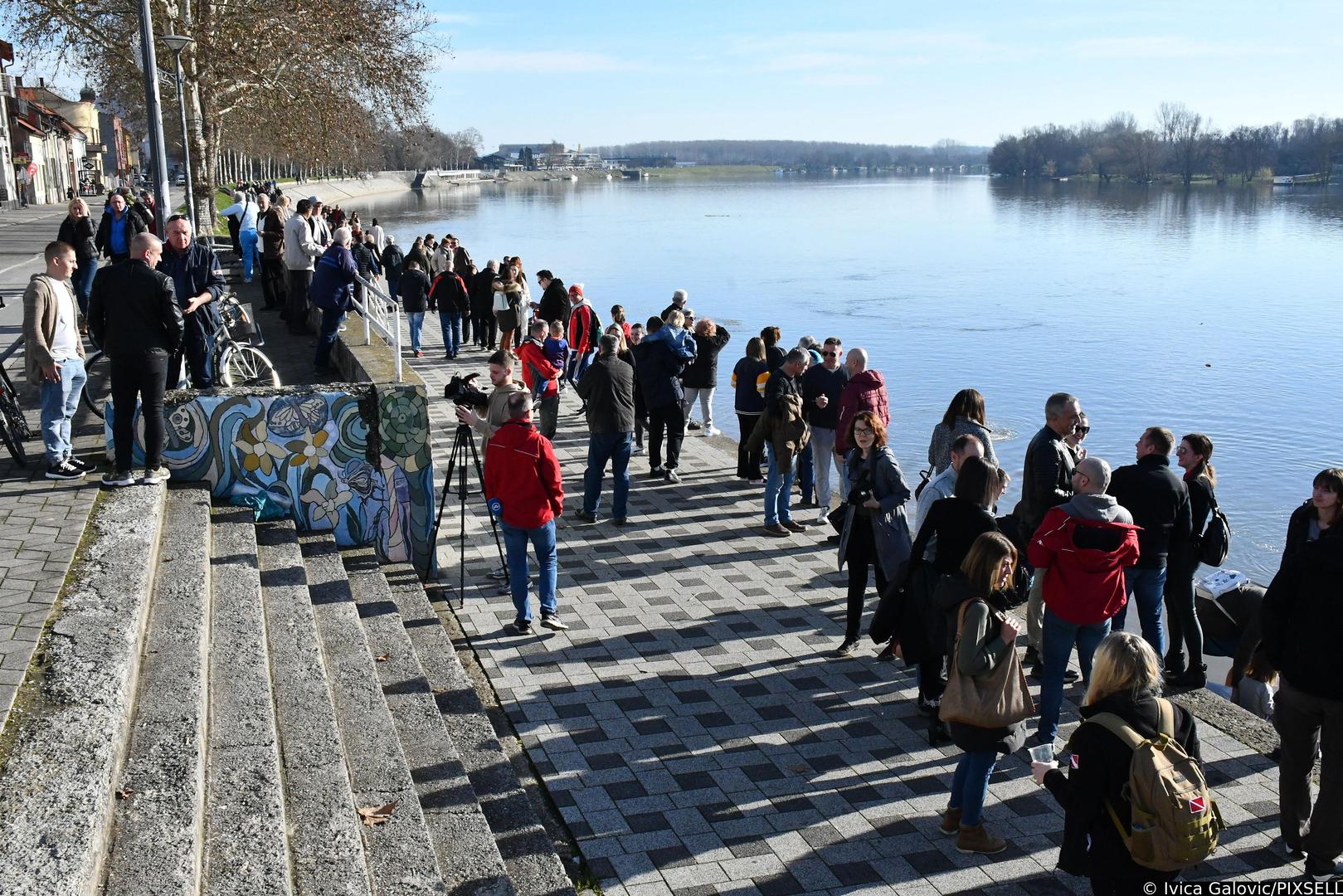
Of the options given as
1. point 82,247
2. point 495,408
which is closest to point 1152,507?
point 495,408

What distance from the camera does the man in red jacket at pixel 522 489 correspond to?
25.4ft

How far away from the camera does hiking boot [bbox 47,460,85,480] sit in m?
7.80

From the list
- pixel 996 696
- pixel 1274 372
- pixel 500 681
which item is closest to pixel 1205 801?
pixel 996 696

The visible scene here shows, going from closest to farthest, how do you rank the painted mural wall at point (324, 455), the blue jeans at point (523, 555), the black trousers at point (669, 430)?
1. the blue jeans at point (523, 555)
2. the painted mural wall at point (324, 455)
3. the black trousers at point (669, 430)

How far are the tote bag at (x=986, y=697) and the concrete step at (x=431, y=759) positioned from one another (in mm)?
2005

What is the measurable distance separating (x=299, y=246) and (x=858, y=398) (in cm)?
853

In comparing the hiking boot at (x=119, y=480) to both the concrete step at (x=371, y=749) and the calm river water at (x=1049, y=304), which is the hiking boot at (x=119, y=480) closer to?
the concrete step at (x=371, y=749)

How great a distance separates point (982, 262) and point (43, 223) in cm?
3745

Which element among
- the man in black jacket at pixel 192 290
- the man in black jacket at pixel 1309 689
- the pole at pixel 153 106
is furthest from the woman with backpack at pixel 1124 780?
the pole at pixel 153 106

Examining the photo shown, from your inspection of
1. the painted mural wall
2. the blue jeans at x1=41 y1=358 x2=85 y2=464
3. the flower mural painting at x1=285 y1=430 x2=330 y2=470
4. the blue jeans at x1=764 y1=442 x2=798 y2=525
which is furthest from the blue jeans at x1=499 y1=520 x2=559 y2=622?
the blue jeans at x1=764 y1=442 x2=798 y2=525

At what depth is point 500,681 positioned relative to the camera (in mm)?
7250

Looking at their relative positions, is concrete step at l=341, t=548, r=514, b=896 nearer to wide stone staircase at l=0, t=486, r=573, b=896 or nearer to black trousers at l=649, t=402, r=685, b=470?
wide stone staircase at l=0, t=486, r=573, b=896

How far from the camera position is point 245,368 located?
1030 centimetres

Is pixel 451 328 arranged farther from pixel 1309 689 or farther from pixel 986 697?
pixel 1309 689
